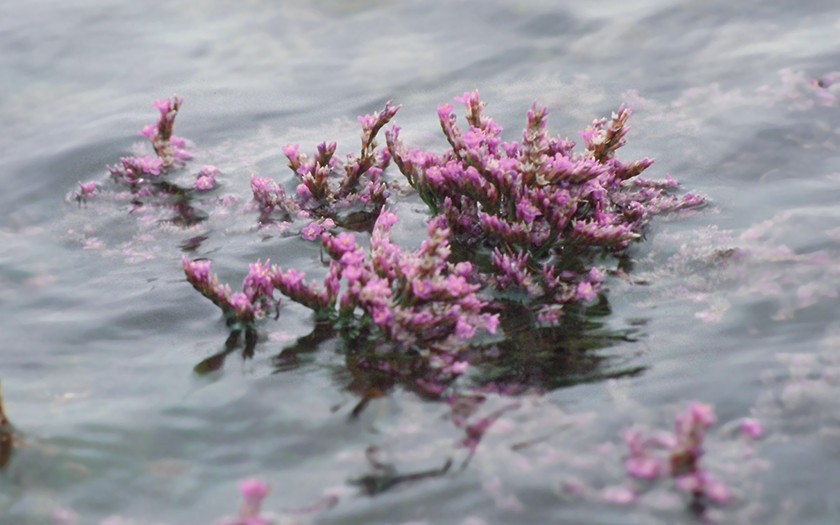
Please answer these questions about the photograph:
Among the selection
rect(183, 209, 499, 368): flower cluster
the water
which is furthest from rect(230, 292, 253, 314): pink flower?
the water

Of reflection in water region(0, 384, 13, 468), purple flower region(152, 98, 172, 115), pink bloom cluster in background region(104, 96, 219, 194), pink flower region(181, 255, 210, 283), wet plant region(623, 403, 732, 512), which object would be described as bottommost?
wet plant region(623, 403, 732, 512)

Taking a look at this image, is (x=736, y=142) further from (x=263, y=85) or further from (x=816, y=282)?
(x=263, y=85)

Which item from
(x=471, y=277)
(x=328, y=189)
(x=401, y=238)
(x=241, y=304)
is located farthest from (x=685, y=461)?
(x=328, y=189)

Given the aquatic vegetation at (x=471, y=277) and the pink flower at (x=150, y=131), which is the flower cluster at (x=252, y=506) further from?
the pink flower at (x=150, y=131)

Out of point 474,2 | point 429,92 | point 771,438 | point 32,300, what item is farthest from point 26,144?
point 771,438

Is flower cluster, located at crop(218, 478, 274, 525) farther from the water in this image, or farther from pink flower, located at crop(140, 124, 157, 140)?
pink flower, located at crop(140, 124, 157, 140)

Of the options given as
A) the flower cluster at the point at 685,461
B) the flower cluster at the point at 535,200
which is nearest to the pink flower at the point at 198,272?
the flower cluster at the point at 535,200
